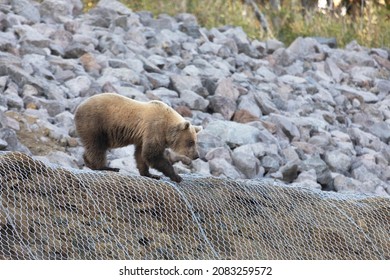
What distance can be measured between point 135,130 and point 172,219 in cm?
116

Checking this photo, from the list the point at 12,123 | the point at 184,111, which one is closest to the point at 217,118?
the point at 184,111

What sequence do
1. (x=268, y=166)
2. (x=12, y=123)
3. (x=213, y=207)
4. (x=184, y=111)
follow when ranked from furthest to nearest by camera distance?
(x=184, y=111), (x=268, y=166), (x=12, y=123), (x=213, y=207)

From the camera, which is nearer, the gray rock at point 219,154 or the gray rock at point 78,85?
the gray rock at point 219,154

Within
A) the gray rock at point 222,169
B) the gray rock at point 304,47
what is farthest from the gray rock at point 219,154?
the gray rock at point 304,47

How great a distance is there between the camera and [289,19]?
834 inches

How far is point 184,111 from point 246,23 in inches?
247

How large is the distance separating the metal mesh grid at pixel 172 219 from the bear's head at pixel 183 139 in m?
0.34

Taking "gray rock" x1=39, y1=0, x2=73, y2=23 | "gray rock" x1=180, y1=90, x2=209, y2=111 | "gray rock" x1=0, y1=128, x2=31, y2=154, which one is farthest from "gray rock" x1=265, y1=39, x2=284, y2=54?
"gray rock" x1=0, y1=128, x2=31, y2=154

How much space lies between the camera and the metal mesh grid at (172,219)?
7590 millimetres

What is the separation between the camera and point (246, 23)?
19.6m

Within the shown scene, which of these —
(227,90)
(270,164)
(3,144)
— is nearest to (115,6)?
(227,90)

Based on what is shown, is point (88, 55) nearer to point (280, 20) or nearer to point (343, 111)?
point (343, 111)

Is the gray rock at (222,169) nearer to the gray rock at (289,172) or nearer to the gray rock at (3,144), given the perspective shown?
the gray rock at (289,172)

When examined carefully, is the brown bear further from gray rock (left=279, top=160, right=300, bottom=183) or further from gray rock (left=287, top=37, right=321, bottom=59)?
gray rock (left=287, top=37, right=321, bottom=59)
